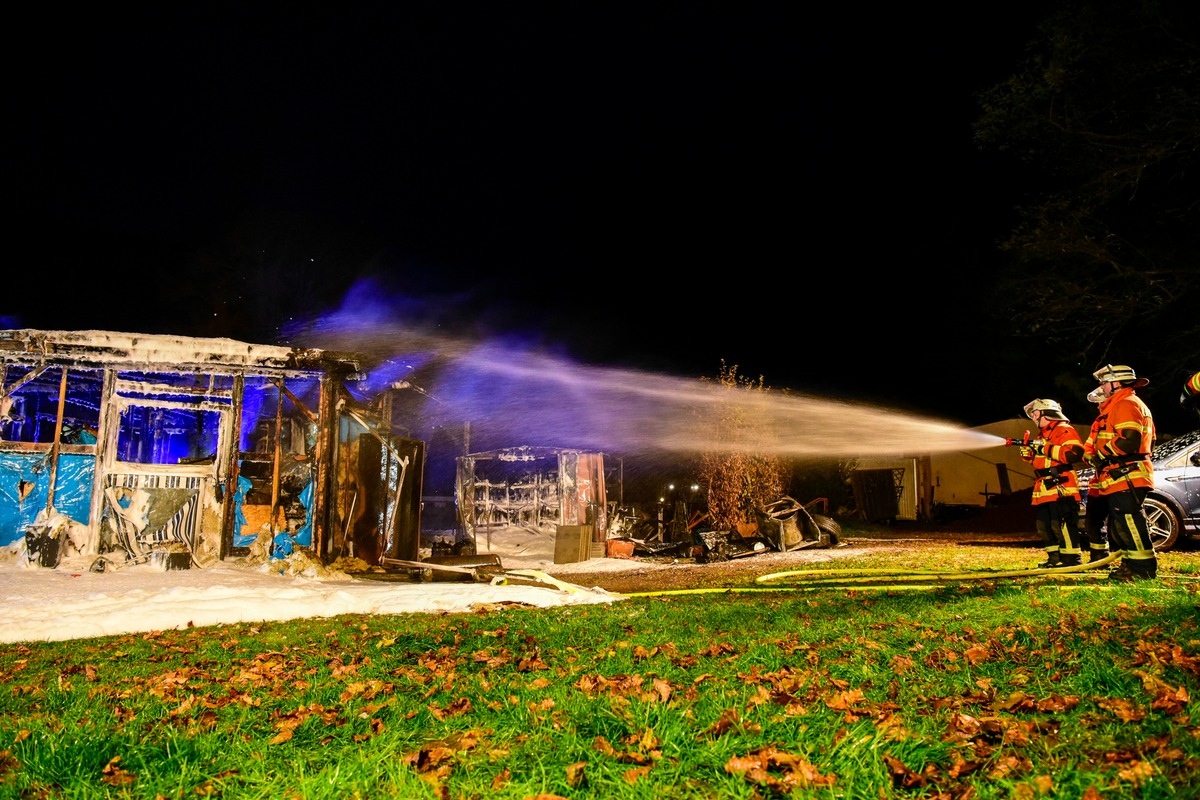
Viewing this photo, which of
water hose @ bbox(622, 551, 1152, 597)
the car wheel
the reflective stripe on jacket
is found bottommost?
water hose @ bbox(622, 551, 1152, 597)

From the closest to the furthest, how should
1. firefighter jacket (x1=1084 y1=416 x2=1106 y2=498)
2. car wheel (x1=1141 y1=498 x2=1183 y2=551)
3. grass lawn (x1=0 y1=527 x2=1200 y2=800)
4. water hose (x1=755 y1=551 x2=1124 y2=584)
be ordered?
1. grass lawn (x1=0 y1=527 x2=1200 y2=800)
2. firefighter jacket (x1=1084 y1=416 x2=1106 y2=498)
3. water hose (x1=755 y1=551 x2=1124 y2=584)
4. car wheel (x1=1141 y1=498 x2=1183 y2=551)

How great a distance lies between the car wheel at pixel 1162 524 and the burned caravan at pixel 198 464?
12.7 m

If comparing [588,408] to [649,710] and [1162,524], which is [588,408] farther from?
[649,710]

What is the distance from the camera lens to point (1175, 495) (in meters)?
9.46

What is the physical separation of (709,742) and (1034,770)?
3.78 feet

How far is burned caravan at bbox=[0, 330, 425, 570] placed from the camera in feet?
31.4

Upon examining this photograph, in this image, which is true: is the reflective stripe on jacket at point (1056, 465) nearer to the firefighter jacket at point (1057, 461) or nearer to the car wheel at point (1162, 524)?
the firefighter jacket at point (1057, 461)

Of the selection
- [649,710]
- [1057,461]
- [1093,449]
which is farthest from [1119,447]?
[649,710]

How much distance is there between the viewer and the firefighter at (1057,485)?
8.60 metres

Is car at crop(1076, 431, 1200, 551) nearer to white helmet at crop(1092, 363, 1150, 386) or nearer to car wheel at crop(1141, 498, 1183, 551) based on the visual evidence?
car wheel at crop(1141, 498, 1183, 551)

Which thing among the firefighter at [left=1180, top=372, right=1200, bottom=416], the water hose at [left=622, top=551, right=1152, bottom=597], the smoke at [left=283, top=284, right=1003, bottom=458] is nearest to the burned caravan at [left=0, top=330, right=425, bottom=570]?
the smoke at [left=283, top=284, right=1003, bottom=458]

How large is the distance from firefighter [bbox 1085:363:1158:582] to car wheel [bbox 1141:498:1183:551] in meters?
3.40

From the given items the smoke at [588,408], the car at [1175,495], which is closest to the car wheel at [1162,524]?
the car at [1175,495]

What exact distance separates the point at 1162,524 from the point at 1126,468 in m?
3.88
